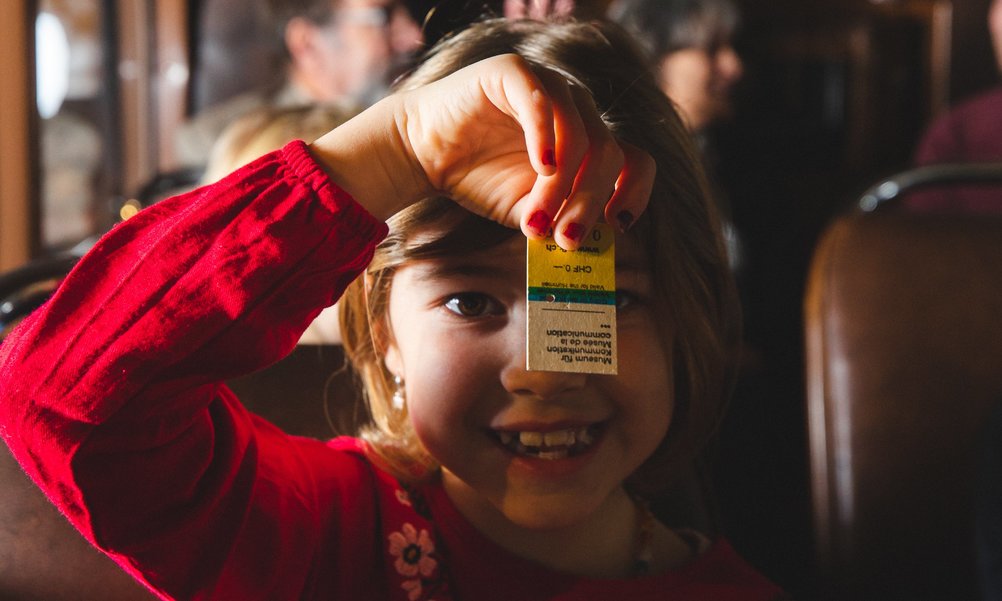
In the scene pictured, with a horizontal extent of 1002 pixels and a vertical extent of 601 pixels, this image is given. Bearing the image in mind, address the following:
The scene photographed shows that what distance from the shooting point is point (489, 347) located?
71 centimetres

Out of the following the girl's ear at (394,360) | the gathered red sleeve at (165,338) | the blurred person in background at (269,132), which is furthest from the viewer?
the blurred person in background at (269,132)

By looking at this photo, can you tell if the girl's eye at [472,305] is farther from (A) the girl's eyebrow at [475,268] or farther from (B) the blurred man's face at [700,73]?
(B) the blurred man's face at [700,73]

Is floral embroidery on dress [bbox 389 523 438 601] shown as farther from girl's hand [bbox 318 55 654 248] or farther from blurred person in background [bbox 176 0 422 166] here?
blurred person in background [bbox 176 0 422 166]

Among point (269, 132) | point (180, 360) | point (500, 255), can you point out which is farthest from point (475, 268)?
point (269, 132)

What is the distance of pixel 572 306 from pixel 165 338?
0.80ft

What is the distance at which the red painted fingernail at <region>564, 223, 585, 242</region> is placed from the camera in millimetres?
597

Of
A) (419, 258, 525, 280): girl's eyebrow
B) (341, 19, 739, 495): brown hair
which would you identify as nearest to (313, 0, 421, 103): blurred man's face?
(341, 19, 739, 495): brown hair

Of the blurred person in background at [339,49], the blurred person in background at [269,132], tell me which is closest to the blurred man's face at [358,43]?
the blurred person in background at [339,49]

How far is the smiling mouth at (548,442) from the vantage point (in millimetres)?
716

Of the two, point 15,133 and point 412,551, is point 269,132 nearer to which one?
point 15,133

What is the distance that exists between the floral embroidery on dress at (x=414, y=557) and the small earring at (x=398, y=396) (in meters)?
0.10

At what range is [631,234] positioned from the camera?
0.74 meters

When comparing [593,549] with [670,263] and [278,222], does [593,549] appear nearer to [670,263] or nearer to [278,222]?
[670,263]

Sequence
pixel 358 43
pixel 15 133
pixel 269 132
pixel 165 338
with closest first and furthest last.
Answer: pixel 165 338, pixel 269 132, pixel 15 133, pixel 358 43
